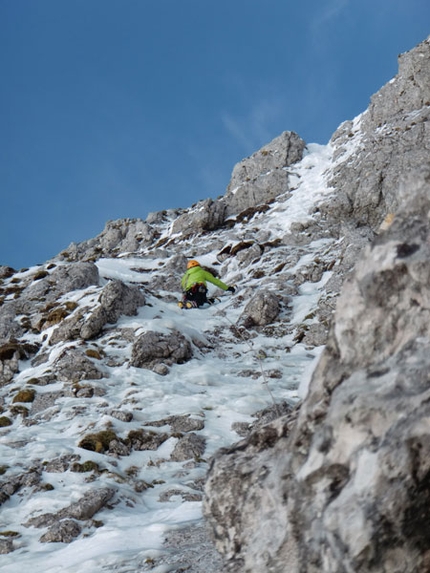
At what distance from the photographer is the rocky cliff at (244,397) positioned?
3.40 meters

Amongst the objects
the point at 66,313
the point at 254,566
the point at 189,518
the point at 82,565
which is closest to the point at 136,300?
the point at 66,313

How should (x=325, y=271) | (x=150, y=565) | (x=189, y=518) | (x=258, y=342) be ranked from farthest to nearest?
(x=325, y=271) → (x=258, y=342) → (x=189, y=518) → (x=150, y=565)

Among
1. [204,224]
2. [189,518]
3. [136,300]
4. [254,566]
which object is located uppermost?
[204,224]

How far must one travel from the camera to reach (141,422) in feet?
47.6

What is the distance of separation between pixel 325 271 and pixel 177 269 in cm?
1015

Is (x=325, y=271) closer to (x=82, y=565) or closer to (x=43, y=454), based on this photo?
(x=43, y=454)

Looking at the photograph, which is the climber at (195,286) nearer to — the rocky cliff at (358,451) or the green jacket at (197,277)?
the green jacket at (197,277)

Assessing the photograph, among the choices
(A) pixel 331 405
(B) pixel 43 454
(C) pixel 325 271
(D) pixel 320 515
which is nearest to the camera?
(D) pixel 320 515

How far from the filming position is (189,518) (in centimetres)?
917

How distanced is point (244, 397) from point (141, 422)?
2955 mm

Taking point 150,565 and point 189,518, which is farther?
point 189,518

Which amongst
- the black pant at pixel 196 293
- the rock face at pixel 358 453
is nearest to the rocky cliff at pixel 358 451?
the rock face at pixel 358 453

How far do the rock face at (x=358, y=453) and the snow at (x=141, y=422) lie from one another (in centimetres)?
91

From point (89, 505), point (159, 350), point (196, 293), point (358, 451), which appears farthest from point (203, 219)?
point (358, 451)
